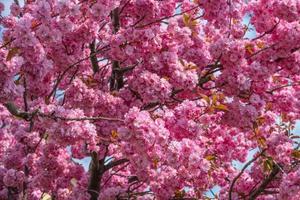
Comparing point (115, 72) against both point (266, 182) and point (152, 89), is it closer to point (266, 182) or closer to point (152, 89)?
point (152, 89)

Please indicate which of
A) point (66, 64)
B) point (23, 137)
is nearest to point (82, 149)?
point (23, 137)

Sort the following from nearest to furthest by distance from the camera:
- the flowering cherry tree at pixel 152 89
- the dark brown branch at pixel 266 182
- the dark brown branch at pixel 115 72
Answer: the flowering cherry tree at pixel 152 89 → the dark brown branch at pixel 266 182 → the dark brown branch at pixel 115 72

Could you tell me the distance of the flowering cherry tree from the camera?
620 cm

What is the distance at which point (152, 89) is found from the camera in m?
6.50

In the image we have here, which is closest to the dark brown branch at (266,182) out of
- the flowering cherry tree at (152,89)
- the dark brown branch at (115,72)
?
the flowering cherry tree at (152,89)

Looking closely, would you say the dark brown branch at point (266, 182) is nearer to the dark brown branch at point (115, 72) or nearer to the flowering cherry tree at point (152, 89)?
the flowering cherry tree at point (152, 89)

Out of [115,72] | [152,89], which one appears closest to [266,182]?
[152,89]

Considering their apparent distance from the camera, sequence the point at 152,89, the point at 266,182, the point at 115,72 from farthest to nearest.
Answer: the point at 115,72 → the point at 266,182 → the point at 152,89

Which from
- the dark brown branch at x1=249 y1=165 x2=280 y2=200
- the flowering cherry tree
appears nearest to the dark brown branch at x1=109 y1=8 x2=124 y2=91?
the flowering cherry tree

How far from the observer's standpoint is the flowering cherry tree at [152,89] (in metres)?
6.20

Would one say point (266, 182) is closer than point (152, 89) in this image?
No

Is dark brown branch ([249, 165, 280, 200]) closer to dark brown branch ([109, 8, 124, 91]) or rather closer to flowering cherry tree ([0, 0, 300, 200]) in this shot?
flowering cherry tree ([0, 0, 300, 200])

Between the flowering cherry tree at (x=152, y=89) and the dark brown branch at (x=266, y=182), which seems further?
the dark brown branch at (x=266, y=182)

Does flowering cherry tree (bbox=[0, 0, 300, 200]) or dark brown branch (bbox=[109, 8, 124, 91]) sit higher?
dark brown branch (bbox=[109, 8, 124, 91])
